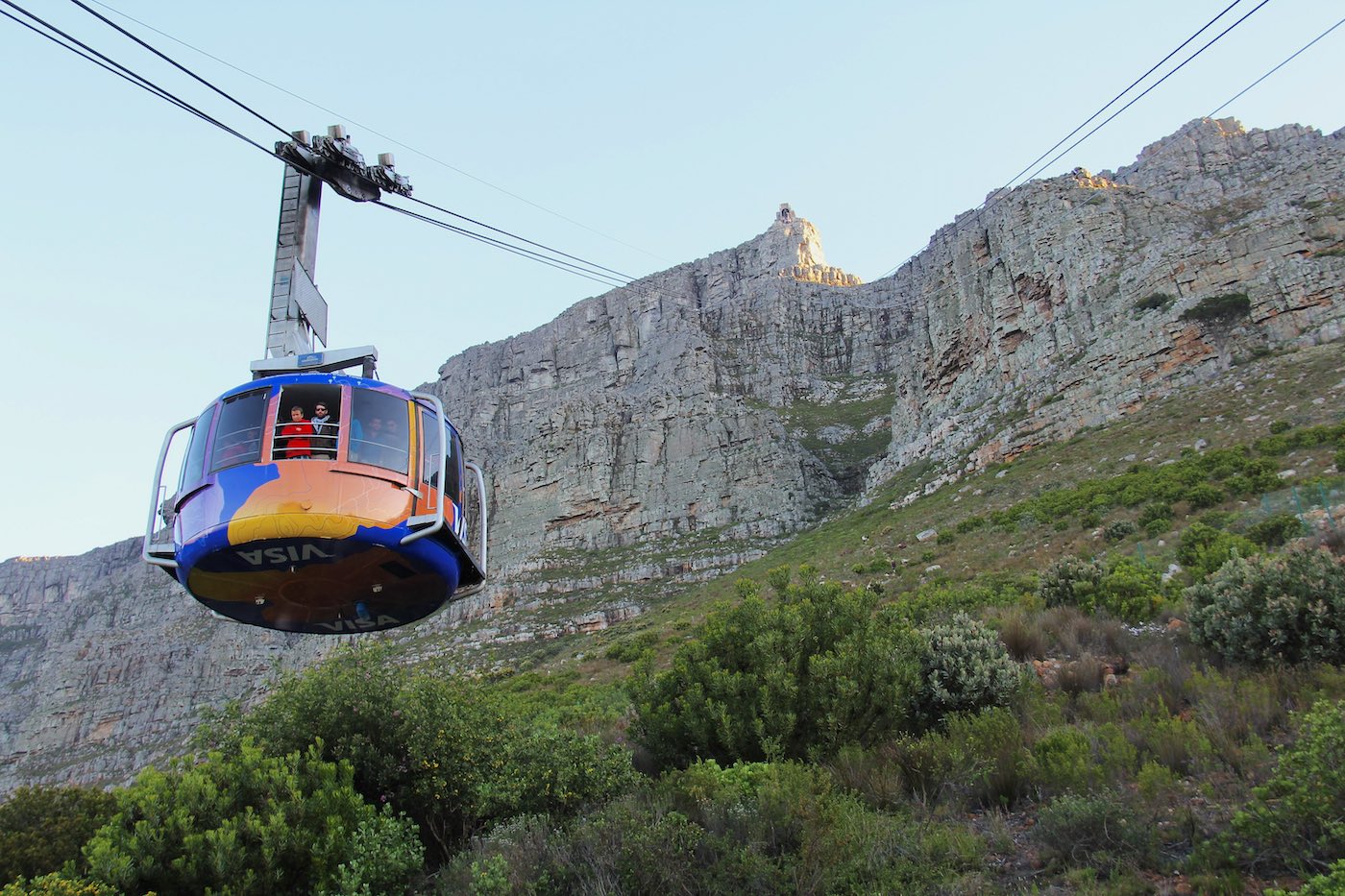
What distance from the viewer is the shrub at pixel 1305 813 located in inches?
208

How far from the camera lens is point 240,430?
327 inches

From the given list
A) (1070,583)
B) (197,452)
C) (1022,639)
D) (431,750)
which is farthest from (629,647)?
(197,452)

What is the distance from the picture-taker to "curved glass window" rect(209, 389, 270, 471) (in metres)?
8.13

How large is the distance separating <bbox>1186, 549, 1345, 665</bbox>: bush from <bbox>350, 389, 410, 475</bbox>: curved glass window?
34.3 ft

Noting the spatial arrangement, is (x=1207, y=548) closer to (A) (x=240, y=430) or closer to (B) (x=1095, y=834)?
(B) (x=1095, y=834)

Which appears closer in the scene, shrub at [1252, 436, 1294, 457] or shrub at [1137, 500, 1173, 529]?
shrub at [1137, 500, 1173, 529]

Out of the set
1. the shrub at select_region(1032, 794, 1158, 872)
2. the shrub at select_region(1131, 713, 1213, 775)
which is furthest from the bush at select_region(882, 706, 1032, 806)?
the shrub at select_region(1032, 794, 1158, 872)

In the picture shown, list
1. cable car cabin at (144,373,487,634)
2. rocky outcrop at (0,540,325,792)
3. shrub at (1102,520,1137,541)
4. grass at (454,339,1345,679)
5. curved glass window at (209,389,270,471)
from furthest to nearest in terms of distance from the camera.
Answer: rocky outcrop at (0,540,325,792)
grass at (454,339,1345,679)
shrub at (1102,520,1137,541)
curved glass window at (209,389,270,471)
cable car cabin at (144,373,487,634)

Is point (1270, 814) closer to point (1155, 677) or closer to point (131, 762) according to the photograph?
point (1155, 677)

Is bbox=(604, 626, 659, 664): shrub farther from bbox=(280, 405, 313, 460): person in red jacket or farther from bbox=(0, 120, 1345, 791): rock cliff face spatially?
bbox=(280, 405, 313, 460): person in red jacket

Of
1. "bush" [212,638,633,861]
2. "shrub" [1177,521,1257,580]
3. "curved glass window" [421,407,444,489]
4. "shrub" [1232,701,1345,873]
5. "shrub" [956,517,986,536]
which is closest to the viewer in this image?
"shrub" [1232,701,1345,873]

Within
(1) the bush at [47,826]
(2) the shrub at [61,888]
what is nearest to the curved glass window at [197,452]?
(2) the shrub at [61,888]

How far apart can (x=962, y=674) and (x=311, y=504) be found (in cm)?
848

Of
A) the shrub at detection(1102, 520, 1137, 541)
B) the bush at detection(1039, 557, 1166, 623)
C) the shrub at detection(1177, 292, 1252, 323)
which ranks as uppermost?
the shrub at detection(1177, 292, 1252, 323)
